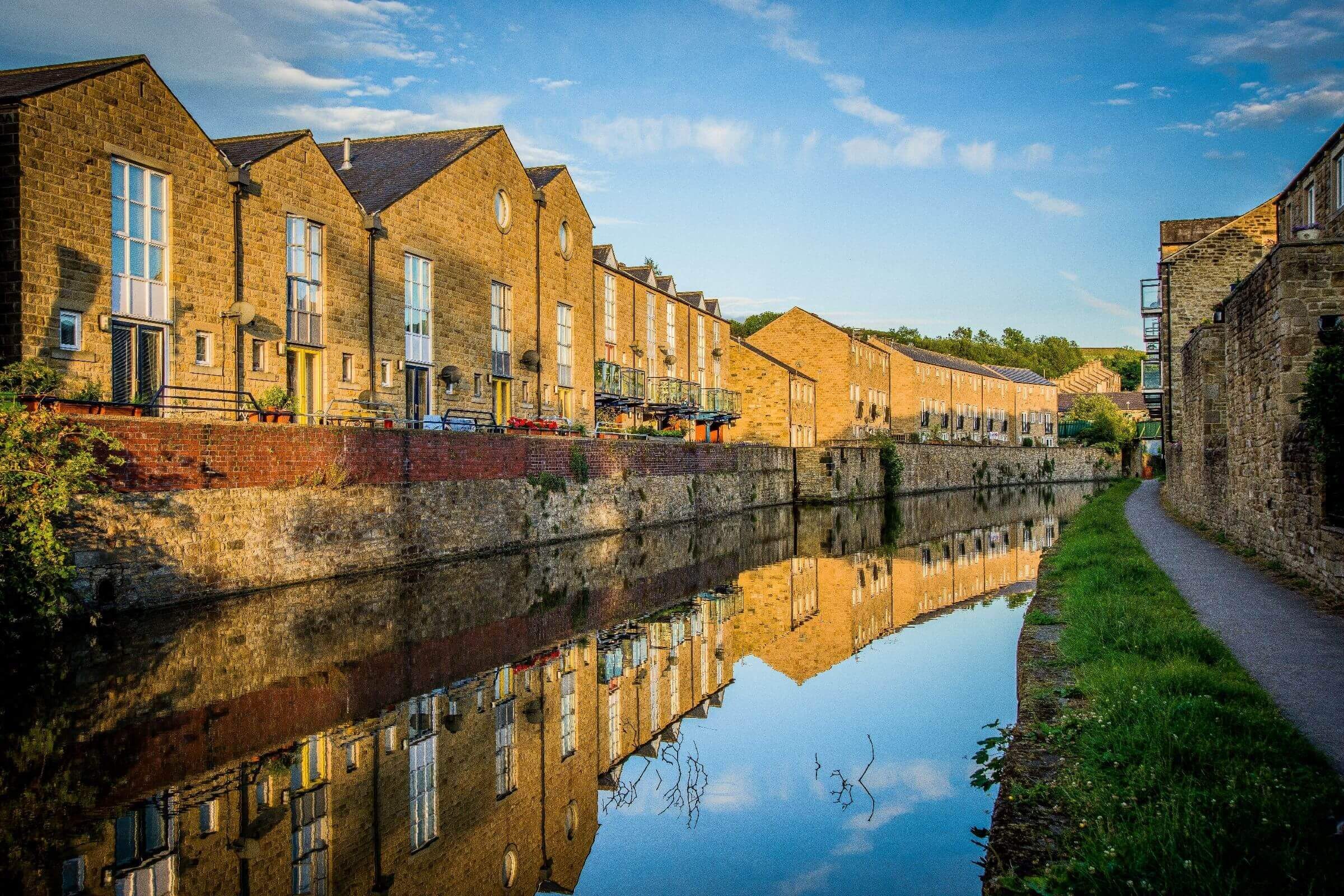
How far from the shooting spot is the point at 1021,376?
306ft

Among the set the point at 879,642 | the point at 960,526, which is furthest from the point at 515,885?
the point at 960,526

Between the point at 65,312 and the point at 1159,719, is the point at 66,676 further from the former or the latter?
the point at 1159,719

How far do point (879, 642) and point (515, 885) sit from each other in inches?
354

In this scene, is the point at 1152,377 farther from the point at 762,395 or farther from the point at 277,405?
the point at 277,405

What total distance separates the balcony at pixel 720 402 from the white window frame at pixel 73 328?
94.0 feet

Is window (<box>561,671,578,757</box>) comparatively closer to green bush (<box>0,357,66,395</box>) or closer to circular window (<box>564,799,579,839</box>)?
circular window (<box>564,799,579,839</box>)

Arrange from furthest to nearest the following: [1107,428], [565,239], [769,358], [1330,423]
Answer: [1107,428]
[769,358]
[565,239]
[1330,423]

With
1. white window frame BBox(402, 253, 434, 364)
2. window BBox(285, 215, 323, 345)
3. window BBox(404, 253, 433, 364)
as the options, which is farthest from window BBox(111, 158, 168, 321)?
window BBox(404, 253, 433, 364)

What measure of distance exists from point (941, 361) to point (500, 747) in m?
72.8

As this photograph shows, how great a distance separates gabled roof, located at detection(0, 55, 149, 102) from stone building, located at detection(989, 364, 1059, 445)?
7885 cm

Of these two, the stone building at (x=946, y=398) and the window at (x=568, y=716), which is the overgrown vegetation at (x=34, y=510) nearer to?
the window at (x=568, y=716)

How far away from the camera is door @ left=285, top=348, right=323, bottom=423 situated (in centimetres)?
2092

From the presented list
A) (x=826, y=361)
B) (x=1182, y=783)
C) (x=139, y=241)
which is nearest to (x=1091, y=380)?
(x=826, y=361)

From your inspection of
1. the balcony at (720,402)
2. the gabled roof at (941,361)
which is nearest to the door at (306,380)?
the balcony at (720,402)
